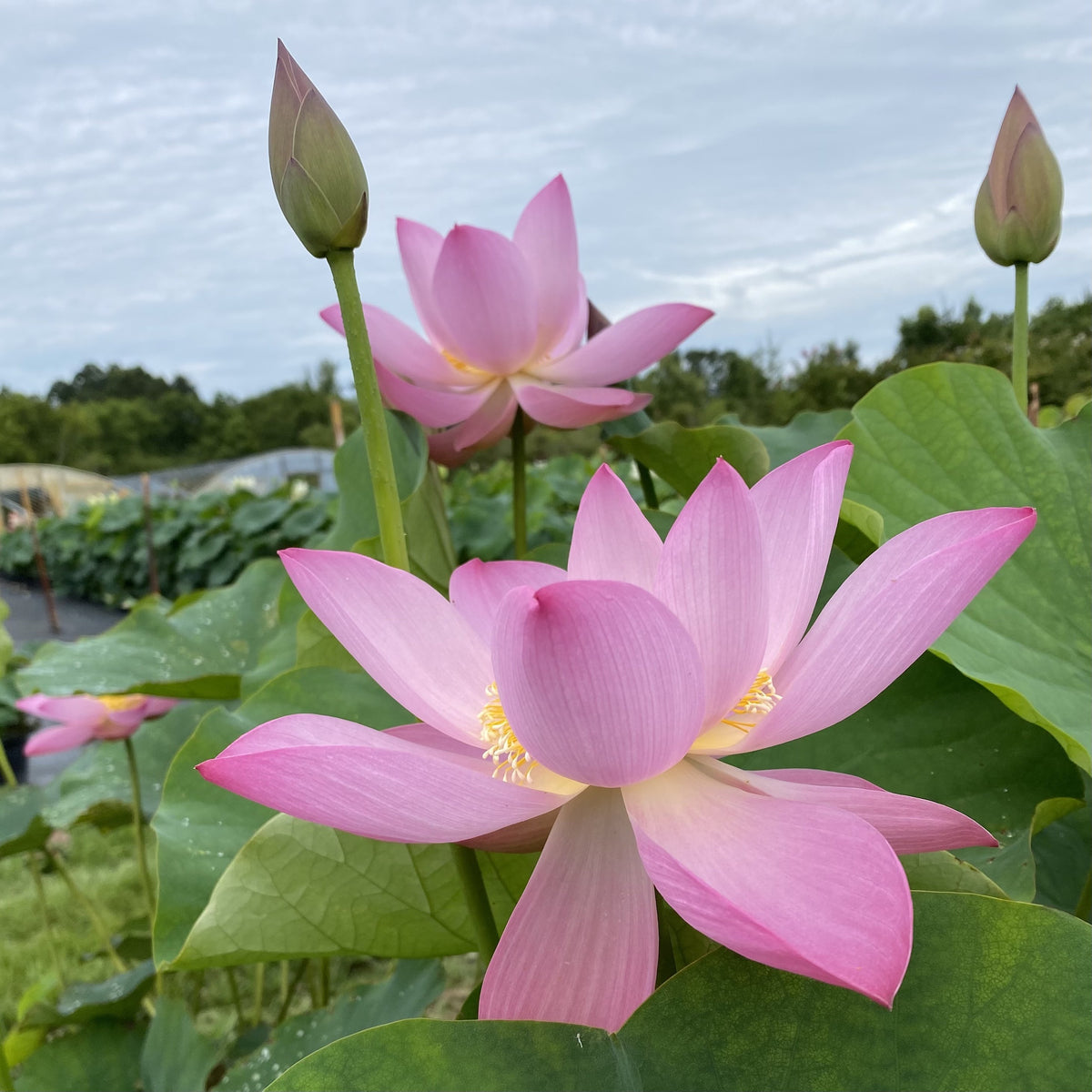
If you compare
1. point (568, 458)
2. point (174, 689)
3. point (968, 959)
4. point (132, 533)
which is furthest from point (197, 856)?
point (132, 533)

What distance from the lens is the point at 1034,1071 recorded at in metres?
0.28

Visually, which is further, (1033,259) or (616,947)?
(1033,259)

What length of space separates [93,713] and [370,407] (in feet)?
2.87

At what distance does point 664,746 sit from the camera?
307 mm

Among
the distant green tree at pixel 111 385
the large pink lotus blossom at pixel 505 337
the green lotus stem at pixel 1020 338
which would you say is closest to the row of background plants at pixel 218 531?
the large pink lotus blossom at pixel 505 337

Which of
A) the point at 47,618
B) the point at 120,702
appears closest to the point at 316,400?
the point at 47,618

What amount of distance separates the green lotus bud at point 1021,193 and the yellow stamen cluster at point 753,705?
398 mm

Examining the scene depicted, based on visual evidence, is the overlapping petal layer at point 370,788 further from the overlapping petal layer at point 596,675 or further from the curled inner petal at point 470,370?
the curled inner petal at point 470,370

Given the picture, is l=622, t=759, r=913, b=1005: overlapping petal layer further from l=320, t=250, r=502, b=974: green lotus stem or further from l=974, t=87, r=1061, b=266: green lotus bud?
l=974, t=87, r=1061, b=266: green lotus bud

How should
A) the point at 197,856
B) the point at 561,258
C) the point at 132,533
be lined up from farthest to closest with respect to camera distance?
the point at 132,533 → the point at 561,258 → the point at 197,856

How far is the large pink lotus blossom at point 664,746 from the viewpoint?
272mm

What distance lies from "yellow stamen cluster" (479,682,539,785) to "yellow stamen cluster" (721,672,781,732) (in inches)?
3.0

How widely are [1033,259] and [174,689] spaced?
0.81 metres

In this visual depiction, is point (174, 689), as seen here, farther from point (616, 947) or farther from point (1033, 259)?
point (1033, 259)
